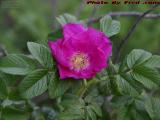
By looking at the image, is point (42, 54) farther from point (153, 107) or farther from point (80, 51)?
point (153, 107)

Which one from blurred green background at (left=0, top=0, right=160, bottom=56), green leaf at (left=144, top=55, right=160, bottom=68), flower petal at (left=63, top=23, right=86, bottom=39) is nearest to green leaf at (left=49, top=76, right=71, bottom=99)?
flower petal at (left=63, top=23, right=86, bottom=39)

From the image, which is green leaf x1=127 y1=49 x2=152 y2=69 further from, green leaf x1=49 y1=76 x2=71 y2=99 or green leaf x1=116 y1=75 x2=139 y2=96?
green leaf x1=49 y1=76 x2=71 y2=99

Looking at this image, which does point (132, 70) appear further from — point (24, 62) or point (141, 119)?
point (24, 62)

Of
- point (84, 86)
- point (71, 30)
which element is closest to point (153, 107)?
point (84, 86)

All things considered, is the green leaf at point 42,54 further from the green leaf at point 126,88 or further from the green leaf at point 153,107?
the green leaf at point 153,107

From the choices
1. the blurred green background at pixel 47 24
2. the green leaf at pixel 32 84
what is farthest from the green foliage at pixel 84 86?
the blurred green background at pixel 47 24

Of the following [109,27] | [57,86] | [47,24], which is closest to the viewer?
[57,86]

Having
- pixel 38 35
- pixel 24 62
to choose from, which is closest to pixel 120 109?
pixel 24 62
